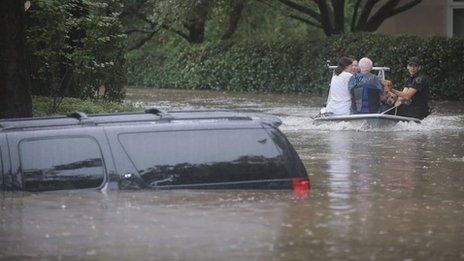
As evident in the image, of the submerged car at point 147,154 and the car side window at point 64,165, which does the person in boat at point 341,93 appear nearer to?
the submerged car at point 147,154

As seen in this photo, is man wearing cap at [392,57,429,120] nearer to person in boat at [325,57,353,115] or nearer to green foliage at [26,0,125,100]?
person in boat at [325,57,353,115]

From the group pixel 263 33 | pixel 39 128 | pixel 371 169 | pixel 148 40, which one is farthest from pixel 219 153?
pixel 148 40

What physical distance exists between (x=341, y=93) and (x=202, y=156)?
Result: 39.9ft

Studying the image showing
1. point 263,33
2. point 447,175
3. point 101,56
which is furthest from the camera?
point 263,33

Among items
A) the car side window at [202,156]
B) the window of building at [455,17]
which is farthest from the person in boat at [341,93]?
the window of building at [455,17]

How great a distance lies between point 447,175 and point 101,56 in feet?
32.8

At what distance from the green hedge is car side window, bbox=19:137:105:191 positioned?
22.7 m

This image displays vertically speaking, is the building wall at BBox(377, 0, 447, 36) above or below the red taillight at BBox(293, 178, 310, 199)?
above

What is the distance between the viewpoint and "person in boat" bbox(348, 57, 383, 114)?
20.7 meters

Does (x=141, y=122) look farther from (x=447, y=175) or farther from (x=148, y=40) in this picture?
(x=148, y=40)

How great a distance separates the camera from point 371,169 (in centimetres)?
1501

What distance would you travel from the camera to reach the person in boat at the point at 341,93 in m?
21.2

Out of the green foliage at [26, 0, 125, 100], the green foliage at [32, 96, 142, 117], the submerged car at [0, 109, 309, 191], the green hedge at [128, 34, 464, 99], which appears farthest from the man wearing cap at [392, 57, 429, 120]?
the submerged car at [0, 109, 309, 191]

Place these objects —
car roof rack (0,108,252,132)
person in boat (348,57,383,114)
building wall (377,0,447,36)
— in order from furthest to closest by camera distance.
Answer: building wall (377,0,447,36) < person in boat (348,57,383,114) < car roof rack (0,108,252,132)
